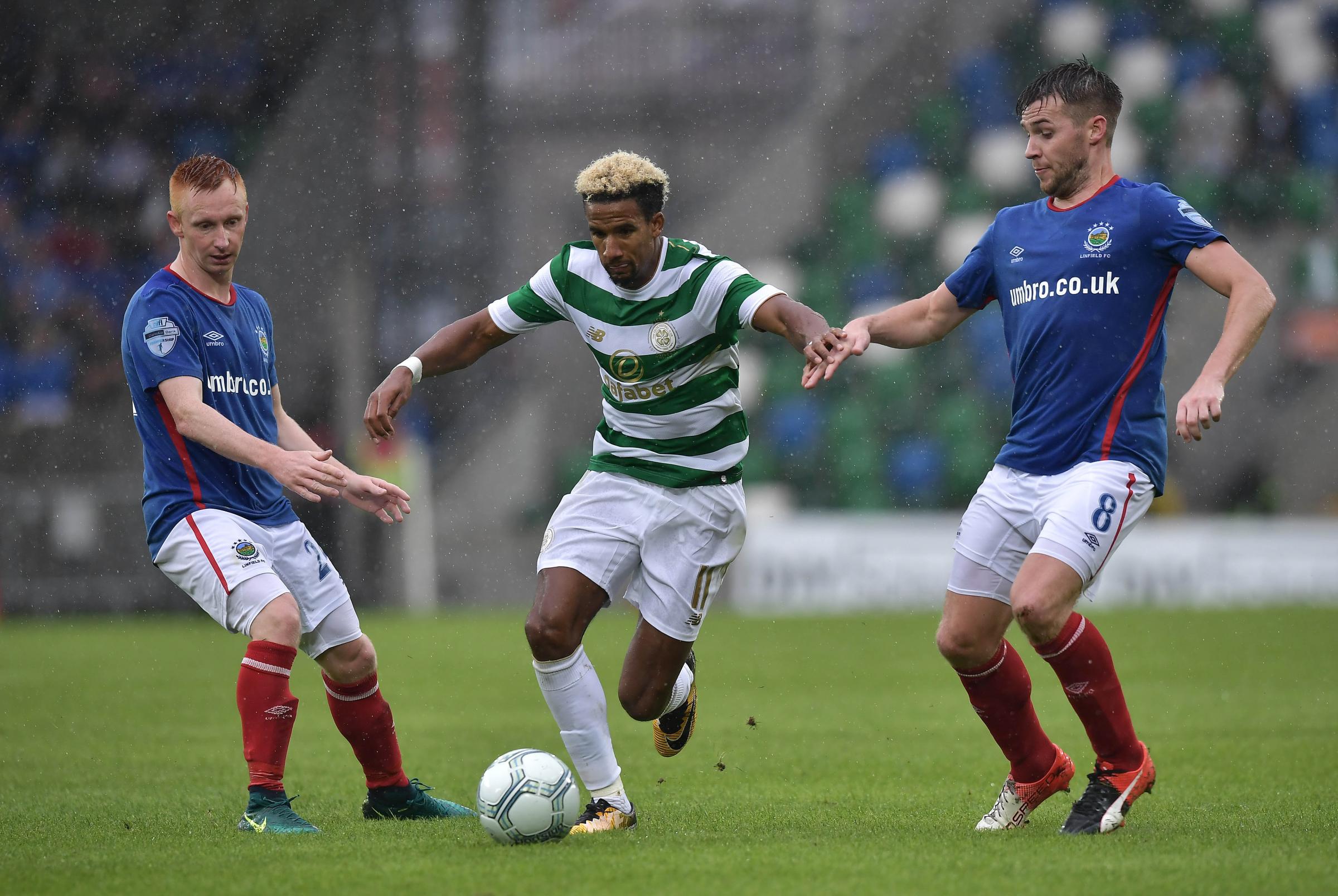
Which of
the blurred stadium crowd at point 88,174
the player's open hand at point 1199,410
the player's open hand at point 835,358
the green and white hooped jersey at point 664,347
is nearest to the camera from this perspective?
the player's open hand at point 1199,410

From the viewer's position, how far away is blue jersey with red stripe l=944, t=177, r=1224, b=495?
4914mm

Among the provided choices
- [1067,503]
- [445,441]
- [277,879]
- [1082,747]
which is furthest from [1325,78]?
[277,879]

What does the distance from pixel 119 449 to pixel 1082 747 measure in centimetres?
1296

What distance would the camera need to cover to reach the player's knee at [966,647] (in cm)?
503

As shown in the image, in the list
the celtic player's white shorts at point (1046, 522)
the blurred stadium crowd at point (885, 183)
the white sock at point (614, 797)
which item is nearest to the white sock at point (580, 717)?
the white sock at point (614, 797)

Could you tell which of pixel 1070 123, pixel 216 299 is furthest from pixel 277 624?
pixel 1070 123

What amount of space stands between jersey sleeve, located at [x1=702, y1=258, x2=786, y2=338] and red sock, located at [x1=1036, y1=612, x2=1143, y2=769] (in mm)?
1506

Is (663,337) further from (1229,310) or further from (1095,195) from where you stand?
(1229,310)

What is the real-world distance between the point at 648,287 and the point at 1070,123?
1559 millimetres

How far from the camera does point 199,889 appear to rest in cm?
402

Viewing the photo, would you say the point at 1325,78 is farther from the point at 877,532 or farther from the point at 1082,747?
the point at 1082,747

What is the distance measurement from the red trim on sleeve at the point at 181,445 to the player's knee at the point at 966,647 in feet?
8.67

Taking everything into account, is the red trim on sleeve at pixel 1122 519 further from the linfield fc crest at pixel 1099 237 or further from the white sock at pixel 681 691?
the white sock at pixel 681 691

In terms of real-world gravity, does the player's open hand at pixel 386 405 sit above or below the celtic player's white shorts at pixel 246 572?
above
